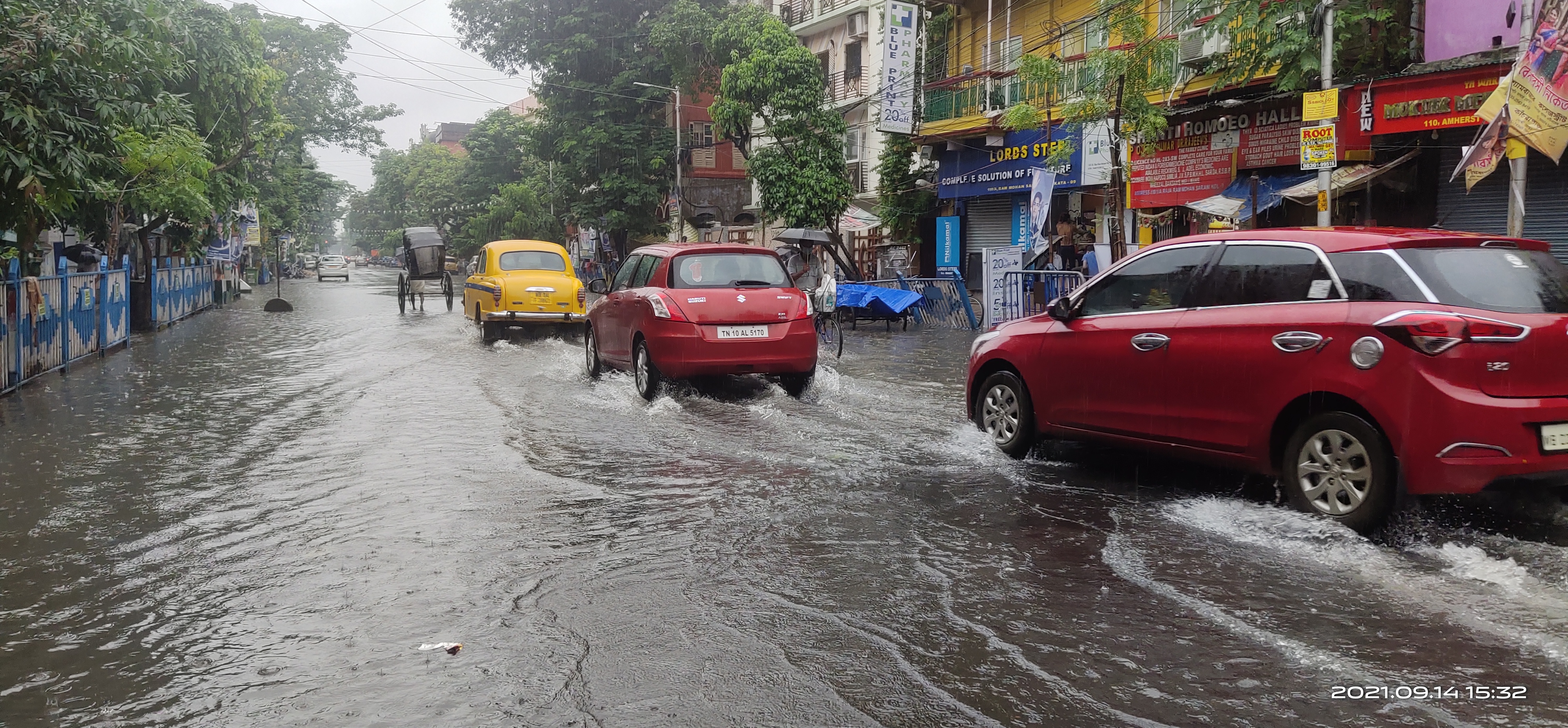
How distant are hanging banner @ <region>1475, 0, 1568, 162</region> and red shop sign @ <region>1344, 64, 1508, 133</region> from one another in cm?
341

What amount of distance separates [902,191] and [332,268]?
47.6 m

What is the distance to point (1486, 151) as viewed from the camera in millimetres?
13633

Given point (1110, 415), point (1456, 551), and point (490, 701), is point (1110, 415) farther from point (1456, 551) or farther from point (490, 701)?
point (490, 701)

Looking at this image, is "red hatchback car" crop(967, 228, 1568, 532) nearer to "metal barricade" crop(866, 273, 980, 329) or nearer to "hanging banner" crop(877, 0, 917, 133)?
"metal barricade" crop(866, 273, 980, 329)

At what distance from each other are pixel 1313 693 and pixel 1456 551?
7.48ft

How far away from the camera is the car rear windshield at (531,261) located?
2080 centimetres

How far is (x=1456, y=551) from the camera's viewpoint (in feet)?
18.5

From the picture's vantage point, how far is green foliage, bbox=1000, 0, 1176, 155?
17734 mm

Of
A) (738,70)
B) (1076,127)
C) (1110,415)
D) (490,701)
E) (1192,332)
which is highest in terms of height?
(738,70)

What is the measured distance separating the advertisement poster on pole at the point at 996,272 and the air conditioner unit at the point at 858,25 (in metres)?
19.8

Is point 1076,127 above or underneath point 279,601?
above

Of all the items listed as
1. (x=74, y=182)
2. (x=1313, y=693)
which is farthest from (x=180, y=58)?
(x=1313, y=693)

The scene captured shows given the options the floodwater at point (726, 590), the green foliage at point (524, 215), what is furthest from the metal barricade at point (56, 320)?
the green foliage at point (524, 215)

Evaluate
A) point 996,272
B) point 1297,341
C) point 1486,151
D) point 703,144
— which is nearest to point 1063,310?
point 1297,341
